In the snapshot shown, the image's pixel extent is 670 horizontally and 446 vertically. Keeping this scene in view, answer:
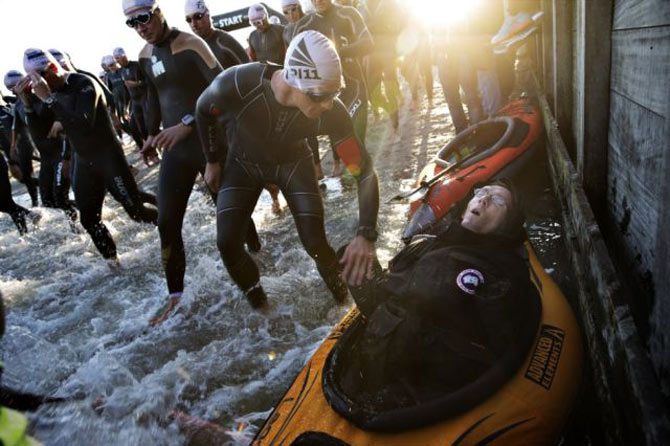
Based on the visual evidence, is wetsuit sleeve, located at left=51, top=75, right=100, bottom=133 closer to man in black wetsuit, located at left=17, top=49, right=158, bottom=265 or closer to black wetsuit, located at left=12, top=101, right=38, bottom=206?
man in black wetsuit, located at left=17, top=49, right=158, bottom=265

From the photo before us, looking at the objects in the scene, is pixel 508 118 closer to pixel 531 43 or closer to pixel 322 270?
pixel 322 270

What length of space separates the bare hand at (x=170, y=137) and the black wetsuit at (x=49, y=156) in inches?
111

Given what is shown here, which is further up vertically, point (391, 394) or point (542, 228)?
point (391, 394)

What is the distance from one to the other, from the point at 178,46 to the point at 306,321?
2520 mm

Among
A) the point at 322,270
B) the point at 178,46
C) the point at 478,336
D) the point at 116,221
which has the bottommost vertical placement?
the point at 116,221

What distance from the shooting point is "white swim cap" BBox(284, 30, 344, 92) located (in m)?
2.60

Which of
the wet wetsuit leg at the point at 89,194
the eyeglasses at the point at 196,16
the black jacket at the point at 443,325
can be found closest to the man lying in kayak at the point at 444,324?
the black jacket at the point at 443,325

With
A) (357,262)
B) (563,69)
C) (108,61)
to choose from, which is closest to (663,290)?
(357,262)

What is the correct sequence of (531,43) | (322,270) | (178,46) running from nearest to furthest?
(322,270) < (178,46) < (531,43)

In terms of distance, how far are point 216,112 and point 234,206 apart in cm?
67

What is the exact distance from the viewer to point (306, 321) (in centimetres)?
374

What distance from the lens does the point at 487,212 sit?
2812 mm

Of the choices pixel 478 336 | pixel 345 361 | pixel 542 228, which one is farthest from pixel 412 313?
pixel 542 228

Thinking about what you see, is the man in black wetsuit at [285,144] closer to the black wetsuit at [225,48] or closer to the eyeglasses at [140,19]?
the eyeglasses at [140,19]
